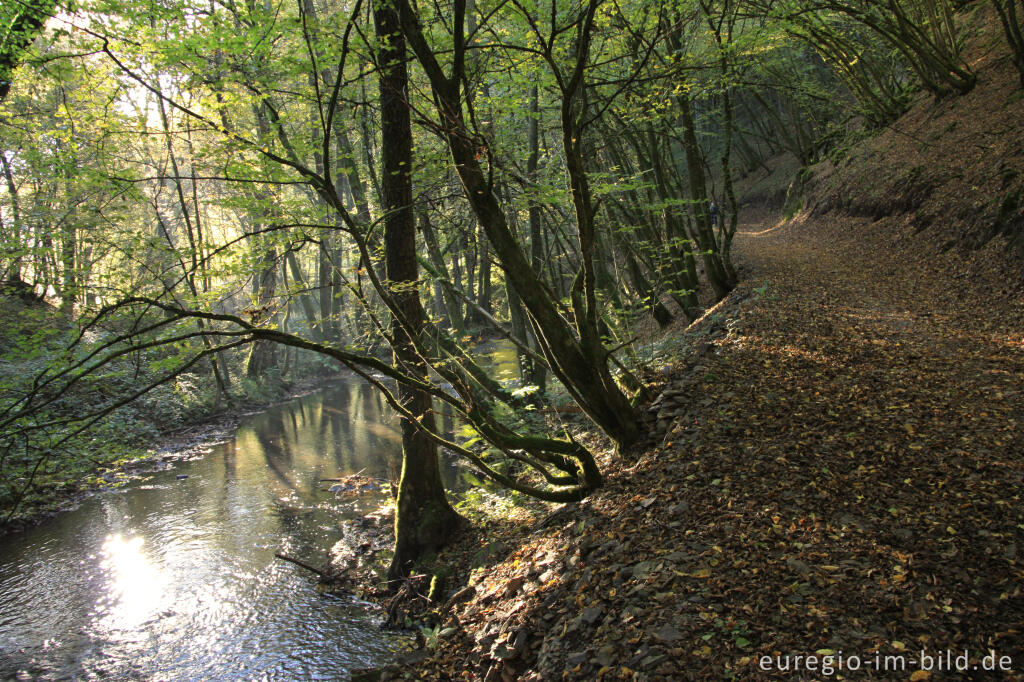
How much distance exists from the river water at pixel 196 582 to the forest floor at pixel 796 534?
226 cm

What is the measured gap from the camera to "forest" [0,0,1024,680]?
3441 millimetres

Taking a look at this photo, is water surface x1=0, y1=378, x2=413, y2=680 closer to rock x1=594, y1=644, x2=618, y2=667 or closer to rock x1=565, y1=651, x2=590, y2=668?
rock x1=565, y1=651, x2=590, y2=668

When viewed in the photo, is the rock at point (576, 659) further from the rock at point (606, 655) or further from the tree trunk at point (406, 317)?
the tree trunk at point (406, 317)

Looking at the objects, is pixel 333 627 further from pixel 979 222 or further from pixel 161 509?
pixel 979 222

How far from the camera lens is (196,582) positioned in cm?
790

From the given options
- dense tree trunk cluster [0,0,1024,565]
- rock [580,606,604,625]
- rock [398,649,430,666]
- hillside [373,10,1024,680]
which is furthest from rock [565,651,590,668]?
dense tree trunk cluster [0,0,1024,565]

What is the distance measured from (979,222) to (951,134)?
13.1 feet

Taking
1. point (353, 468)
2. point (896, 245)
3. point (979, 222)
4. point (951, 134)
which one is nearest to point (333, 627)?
point (353, 468)

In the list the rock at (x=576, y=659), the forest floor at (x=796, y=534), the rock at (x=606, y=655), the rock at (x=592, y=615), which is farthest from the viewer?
the rock at (x=592, y=615)

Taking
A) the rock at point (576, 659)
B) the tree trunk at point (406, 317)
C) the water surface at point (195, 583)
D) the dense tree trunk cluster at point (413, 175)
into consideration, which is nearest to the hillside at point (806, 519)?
the rock at point (576, 659)

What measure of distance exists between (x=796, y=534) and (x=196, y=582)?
8102mm

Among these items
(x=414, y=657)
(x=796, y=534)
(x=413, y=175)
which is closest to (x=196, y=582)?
(x=414, y=657)

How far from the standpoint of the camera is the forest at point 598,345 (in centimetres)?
344

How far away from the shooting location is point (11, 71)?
5.80 m
